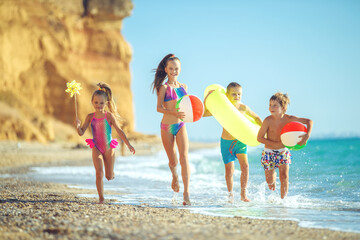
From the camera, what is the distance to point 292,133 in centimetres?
595

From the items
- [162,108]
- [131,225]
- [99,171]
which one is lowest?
[131,225]

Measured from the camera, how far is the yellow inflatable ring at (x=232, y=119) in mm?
6359

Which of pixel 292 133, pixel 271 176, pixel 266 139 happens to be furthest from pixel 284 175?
pixel 292 133

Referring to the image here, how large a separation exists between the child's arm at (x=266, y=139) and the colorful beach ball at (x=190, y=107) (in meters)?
0.89

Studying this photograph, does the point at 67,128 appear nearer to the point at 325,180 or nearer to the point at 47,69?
the point at 47,69

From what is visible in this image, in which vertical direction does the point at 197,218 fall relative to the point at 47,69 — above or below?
below

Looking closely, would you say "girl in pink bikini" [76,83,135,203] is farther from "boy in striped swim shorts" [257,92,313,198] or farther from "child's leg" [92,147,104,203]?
"boy in striped swim shorts" [257,92,313,198]

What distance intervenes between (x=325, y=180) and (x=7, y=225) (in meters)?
7.17

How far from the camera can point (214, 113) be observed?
6613mm

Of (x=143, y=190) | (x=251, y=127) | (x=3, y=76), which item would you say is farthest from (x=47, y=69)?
(x=251, y=127)

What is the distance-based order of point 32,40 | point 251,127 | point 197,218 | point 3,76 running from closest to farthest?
point 197,218, point 251,127, point 3,76, point 32,40

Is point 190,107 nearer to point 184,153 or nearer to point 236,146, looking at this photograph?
point 184,153

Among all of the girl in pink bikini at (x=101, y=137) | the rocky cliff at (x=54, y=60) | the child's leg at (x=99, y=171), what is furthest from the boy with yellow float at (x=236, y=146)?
the rocky cliff at (x=54, y=60)

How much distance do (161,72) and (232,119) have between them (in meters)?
1.27
